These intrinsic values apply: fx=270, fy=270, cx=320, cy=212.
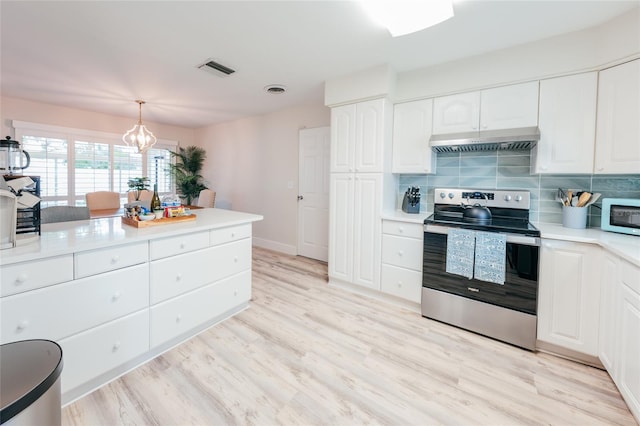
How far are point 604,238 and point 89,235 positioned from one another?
324 cm

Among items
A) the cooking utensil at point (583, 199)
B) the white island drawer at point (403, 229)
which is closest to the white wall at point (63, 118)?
the white island drawer at point (403, 229)

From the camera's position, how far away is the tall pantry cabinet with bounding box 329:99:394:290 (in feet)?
9.06

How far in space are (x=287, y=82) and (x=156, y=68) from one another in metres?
1.38

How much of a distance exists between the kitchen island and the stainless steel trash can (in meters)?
0.44

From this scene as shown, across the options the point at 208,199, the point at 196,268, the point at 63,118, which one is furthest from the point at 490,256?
the point at 63,118

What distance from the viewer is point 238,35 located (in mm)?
2195

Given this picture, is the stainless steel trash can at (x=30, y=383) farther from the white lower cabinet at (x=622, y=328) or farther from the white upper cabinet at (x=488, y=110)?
the white upper cabinet at (x=488, y=110)

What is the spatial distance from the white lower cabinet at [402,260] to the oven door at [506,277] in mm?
141

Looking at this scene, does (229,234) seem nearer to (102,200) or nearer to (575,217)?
(575,217)

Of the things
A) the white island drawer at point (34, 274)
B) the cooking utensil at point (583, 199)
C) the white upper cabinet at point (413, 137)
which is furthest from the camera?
the white upper cabinet at point (413, 137)

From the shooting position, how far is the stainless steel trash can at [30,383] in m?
0.74

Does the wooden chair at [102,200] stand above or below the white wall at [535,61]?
below

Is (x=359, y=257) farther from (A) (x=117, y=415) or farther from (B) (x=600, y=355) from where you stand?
(A) (x=117, y=415)

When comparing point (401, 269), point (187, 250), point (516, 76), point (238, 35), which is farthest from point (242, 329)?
point (516, 76)
